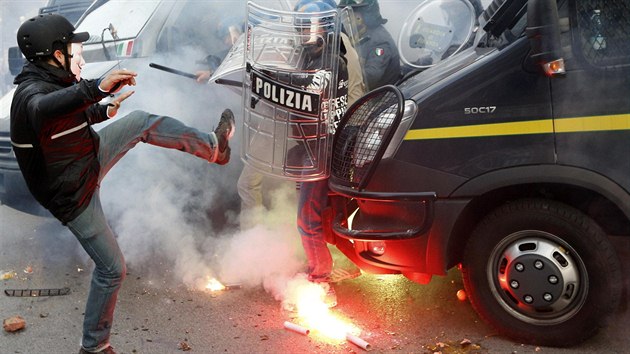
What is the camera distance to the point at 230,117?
13.0 ft

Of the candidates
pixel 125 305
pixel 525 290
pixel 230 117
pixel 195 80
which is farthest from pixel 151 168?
pixel 525 290

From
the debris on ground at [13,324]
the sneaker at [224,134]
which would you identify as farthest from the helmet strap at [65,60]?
the debris on ground at [13,324]

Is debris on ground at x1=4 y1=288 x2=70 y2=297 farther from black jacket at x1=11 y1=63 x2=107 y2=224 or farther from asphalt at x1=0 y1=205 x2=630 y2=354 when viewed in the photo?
black jacket at x1=11 y1=63 x2=107 y2=224

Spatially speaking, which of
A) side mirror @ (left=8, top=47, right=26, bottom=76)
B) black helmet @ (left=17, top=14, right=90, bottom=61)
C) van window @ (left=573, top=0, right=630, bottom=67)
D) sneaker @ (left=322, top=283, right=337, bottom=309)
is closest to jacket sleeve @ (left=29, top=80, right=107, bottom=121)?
black helmet @ (left=17, top=14, right=90, bottom=61)

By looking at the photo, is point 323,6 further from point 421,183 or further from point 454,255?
point 454,255

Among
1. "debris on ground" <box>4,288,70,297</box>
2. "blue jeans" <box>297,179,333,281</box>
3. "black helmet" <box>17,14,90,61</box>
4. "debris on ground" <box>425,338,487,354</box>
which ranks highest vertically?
"black helmet" <box>17,14,90,61</box>

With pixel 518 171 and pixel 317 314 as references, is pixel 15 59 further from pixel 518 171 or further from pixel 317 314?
pixel 518 171

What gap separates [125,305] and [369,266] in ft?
5.90

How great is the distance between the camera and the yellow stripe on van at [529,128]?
138 inches

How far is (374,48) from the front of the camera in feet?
18.9

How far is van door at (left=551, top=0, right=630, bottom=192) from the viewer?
11.5ft

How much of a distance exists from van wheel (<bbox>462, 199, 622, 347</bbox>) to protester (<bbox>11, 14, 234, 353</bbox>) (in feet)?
6.89

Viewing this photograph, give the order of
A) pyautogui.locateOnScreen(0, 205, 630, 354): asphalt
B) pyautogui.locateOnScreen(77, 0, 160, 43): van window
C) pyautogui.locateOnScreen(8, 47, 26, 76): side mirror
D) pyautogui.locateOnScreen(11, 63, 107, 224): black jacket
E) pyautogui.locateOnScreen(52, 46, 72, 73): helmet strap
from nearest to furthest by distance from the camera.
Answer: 1. pyautogui.locateOnScreen(11, 63, 107, 224): black jacket
2. pyautogui.locateOnScreen(52, 46, 72, 73): helmet strap
3. pyautogui.locateOnScreen(0, 205, 630, 354): asphalt
4. pyautogui.locateOnScreen(77, 0, 160, 43): van window
5. pyautogui.locateOnScreen(8, 47, 26, 76): side mirror

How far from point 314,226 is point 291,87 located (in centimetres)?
102
